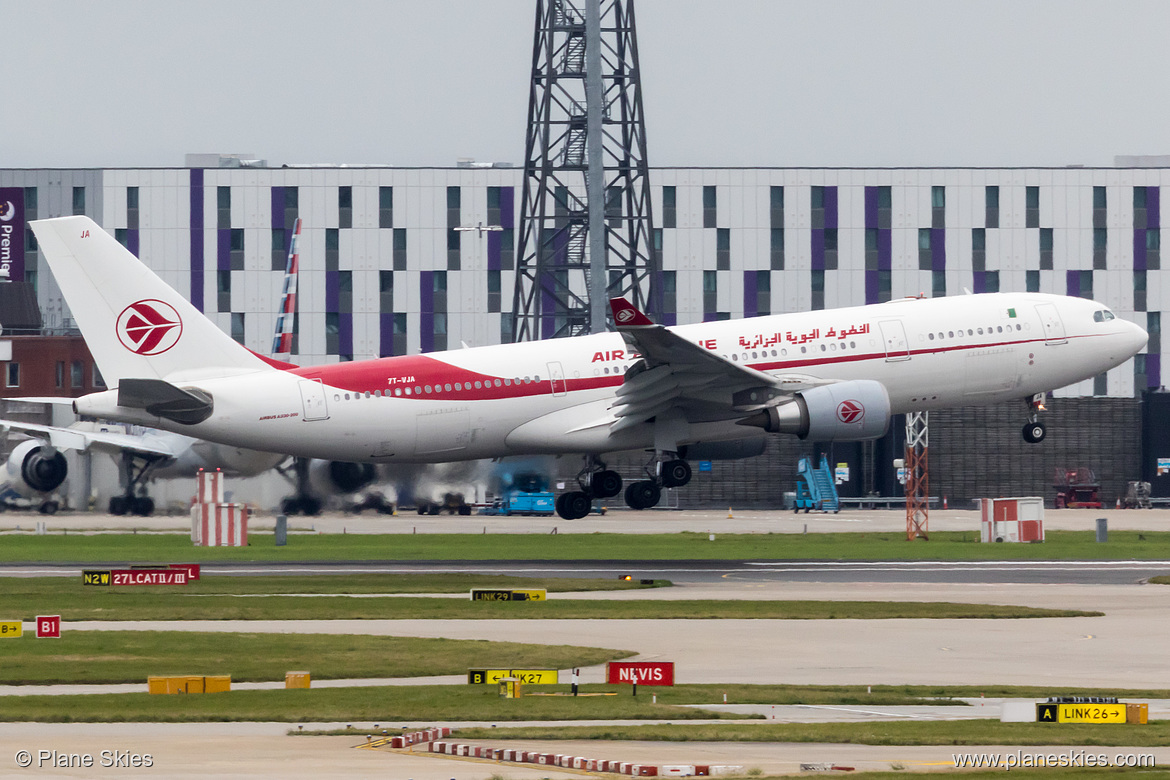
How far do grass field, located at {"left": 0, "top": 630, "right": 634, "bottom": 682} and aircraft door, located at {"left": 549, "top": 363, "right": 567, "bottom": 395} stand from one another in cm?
1941

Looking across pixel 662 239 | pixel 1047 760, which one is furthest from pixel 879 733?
pixel 662 239

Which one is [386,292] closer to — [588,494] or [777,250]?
[777,250]

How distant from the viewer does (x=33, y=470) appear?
227 feet

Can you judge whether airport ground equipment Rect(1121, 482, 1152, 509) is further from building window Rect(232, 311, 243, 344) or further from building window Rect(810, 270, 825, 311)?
building window Rect(232, 311, 243, 344)

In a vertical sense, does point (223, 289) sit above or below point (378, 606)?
above

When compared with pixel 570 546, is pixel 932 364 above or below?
above

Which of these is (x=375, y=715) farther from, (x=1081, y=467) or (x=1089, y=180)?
(x=1089, y=180)

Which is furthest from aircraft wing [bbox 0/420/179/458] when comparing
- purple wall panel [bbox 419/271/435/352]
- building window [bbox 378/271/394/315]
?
building window [bbox 378/271/394/315]

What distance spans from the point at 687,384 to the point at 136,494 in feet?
91.4

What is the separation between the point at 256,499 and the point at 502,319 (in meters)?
60.9

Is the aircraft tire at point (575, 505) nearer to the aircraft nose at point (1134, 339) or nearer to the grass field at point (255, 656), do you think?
the aircraft nose at point (1134, 339)

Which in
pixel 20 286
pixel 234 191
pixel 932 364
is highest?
pixel 234 191

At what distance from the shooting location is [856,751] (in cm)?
1811

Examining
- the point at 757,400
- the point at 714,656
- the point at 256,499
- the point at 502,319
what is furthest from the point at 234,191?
the point at 714,656
